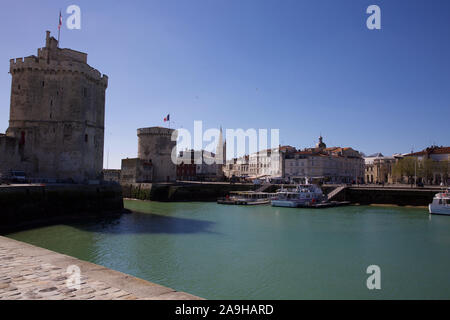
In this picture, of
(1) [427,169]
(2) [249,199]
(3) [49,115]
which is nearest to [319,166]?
(1) [427,169]

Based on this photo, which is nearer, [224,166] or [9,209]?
[9,209]

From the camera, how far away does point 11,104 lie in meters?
32.0

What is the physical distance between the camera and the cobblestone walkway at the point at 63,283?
6.08 metres

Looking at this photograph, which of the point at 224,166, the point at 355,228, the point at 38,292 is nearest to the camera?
the point at 38,292

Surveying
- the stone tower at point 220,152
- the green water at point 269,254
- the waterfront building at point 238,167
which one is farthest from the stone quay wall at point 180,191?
the stone tower at point 220,152

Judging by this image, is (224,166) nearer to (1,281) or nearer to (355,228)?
(355,228)

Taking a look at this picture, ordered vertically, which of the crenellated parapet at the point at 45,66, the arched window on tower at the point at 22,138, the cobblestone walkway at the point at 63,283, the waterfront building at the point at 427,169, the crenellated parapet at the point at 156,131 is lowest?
the cobblestone walkway at the point at 63,283

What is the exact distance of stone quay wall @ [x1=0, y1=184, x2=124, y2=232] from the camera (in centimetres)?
2122

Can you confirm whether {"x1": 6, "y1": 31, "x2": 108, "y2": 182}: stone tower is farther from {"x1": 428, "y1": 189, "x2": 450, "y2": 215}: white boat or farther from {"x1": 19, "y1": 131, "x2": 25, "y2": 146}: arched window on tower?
{"x1": 428, "y1": 189, "x2": 450, "y2": 215}: white boat

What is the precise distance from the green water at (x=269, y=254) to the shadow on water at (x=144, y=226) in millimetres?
69

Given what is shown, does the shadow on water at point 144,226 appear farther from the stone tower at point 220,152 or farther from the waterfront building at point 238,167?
the stone tower at point 220,152

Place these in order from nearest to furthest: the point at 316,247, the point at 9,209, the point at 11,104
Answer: the point at 316,247
the point at 9,209
the point at 11,104
